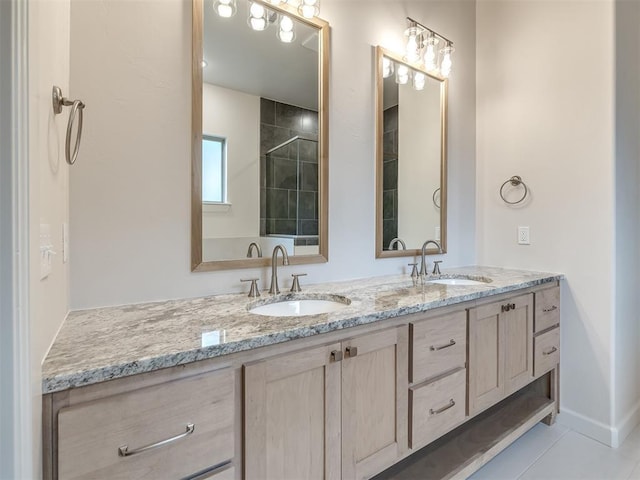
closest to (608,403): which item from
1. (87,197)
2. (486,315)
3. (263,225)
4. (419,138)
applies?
(486,315)

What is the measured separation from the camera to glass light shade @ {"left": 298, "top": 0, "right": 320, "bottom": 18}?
1.61m

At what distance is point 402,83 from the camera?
2.07 metres

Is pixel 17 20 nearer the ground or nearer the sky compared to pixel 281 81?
nearer the ground

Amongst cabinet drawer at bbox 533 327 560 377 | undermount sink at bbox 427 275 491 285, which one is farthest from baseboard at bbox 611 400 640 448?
undermount sink at bbox 427 275 491 285

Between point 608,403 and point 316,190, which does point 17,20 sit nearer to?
point 316,190

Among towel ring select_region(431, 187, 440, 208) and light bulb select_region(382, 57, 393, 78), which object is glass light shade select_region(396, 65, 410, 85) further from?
towel ring select_region(431, 187, 440, 208)

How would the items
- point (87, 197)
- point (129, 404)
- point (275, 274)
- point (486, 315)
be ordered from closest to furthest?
point (129, 404), point (87, 197), point (275, 274), point (486, 315)

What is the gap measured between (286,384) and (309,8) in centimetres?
162

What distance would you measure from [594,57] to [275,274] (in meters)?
2.14

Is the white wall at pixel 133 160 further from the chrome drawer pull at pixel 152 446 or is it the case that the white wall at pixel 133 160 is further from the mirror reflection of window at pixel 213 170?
the chrome drawer pull at pixel 152 446

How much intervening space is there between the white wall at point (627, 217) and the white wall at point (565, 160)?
67 mm

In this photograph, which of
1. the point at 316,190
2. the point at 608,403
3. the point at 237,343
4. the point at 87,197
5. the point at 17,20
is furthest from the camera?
the point at 608,403

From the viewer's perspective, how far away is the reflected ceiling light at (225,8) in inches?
55.7

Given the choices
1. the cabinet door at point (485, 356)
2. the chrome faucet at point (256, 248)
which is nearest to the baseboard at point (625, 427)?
the cabinet door at point (485, 356)
